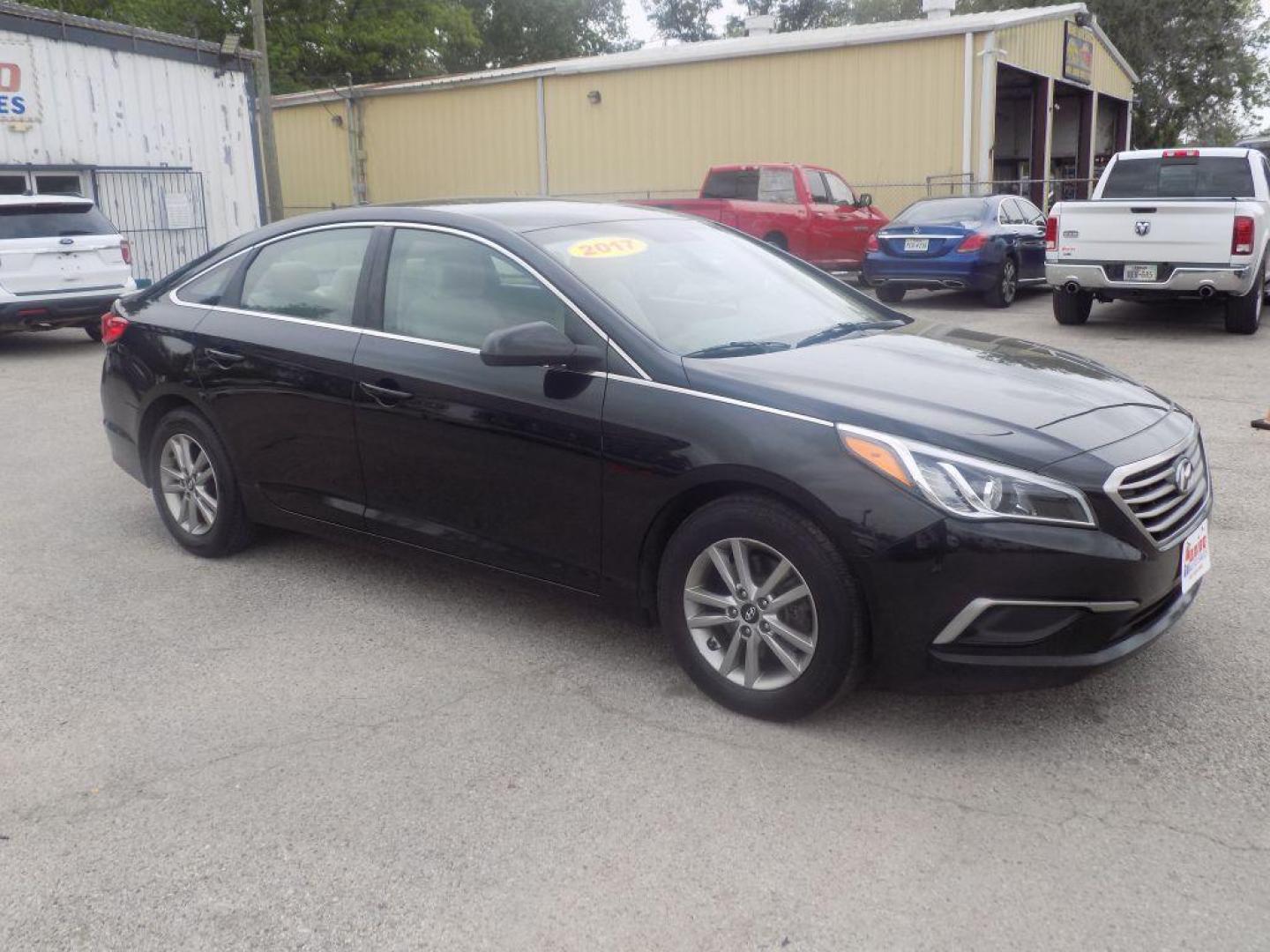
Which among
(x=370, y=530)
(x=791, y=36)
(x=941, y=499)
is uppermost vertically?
(x=791, y=36)

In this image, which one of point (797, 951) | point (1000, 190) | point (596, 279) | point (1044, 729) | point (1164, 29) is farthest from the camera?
point (1164, 29)

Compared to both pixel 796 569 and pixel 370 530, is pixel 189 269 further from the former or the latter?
pixel 796 569

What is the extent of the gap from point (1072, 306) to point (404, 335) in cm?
1021

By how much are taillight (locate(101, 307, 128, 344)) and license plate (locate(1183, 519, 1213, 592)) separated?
14.9 feet

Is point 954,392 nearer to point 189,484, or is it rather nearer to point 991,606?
point 991,606

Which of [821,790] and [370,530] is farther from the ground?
[370,530]

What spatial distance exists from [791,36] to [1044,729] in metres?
22.1

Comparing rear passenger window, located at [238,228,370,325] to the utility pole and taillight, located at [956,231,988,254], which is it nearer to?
taillight, located at [956,231,988,254]

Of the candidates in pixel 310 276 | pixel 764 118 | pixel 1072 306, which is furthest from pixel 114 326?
pixel 764 118

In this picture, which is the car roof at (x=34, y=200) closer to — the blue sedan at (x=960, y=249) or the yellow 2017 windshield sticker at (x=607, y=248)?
the blue sedan at (x=960, y=249)

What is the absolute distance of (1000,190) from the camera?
73.3ft

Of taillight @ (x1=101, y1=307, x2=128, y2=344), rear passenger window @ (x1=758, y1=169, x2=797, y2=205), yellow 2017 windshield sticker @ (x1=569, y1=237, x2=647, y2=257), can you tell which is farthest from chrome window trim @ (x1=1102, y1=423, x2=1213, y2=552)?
rear passenger window @ (x1=758, y1=169, x2=797, y2=205)

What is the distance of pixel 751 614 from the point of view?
3582mm

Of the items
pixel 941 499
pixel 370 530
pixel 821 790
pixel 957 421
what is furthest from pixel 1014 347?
pixel 370 530
